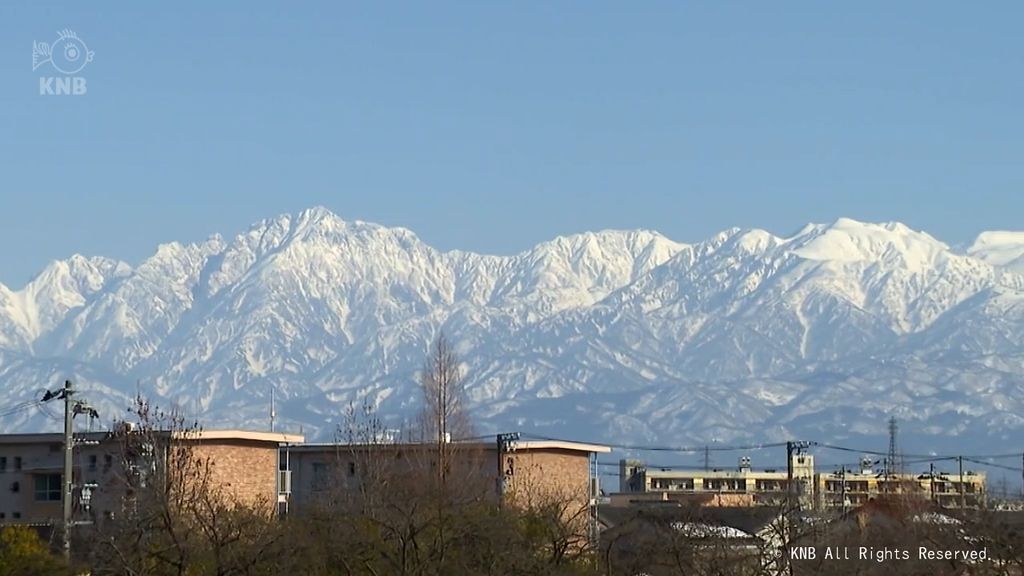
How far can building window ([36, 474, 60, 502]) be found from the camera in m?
66.9

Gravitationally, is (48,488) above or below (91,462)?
below

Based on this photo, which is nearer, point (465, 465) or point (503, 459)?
point (465, 465)

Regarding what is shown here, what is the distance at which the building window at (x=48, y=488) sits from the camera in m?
66.9

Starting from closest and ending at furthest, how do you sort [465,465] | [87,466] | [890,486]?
[465,465] < [87,466] < [890,486]

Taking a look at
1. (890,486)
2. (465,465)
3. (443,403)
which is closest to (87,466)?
(443,403)

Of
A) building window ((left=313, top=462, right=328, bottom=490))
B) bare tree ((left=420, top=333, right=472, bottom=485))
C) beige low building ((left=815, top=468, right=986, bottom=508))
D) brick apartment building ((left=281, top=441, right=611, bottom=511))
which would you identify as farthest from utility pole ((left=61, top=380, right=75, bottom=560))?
beige low building ((left=815, top=468, right=986, bottom=508))

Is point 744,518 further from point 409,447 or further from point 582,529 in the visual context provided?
point 582,529

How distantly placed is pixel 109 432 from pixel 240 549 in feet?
110

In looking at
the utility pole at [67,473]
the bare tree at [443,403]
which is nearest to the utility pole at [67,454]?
the utility pole at [67,473]

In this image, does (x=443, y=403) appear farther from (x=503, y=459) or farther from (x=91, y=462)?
(x=91, y=462)

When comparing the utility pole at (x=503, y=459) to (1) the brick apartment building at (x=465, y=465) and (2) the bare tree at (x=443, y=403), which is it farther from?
(2) the bare tree at (x=443, y=403)

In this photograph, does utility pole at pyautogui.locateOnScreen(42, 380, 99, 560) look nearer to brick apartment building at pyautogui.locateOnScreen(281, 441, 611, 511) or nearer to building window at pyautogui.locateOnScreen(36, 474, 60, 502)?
brick apartment building at pyautogui.locateOnScreen(281, 441, 611, 511)

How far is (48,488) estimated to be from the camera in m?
67.2

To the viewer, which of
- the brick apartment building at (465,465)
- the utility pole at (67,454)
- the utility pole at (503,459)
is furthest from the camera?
the utility pole at (503,459)
